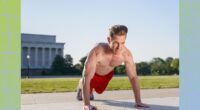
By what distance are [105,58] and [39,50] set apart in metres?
31.1

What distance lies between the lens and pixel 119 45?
3.12m

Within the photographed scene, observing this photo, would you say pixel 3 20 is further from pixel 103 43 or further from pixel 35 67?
pixel 35 67

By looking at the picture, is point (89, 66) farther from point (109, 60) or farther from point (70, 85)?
point (70, 85)

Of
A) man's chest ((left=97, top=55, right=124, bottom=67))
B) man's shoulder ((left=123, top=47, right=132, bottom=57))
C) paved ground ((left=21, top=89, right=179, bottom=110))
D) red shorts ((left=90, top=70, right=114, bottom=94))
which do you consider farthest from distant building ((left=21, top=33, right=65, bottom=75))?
man's shoulder ((left=123, top=47, right=132, bottom=57))

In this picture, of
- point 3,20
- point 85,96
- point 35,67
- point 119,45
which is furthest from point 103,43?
point 35,67

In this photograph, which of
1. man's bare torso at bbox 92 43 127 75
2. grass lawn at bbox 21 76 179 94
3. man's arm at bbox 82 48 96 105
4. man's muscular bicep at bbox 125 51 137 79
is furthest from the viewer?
grass lawn at bbox 21 76 179 94

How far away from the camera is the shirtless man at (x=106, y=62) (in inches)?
119

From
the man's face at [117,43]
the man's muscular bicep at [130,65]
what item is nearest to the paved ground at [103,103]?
the man's muscular bicep at [130,65]

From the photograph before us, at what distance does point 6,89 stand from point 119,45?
1.08 m

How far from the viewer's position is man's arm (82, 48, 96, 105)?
10.2 feet

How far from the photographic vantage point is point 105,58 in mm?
3324

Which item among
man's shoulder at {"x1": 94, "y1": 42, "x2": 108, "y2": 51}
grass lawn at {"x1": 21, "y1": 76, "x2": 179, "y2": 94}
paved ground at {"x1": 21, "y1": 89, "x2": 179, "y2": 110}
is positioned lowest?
grass lawn at {"x1": 21, "y1": 76, "x2": 179, "y2": 94}

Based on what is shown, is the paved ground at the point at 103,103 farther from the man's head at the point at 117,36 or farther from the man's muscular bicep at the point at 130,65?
the man's head at the point at 117,36

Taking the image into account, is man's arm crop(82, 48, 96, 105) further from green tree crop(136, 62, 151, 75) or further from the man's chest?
green tree crop(136, 62, 151, 75)
